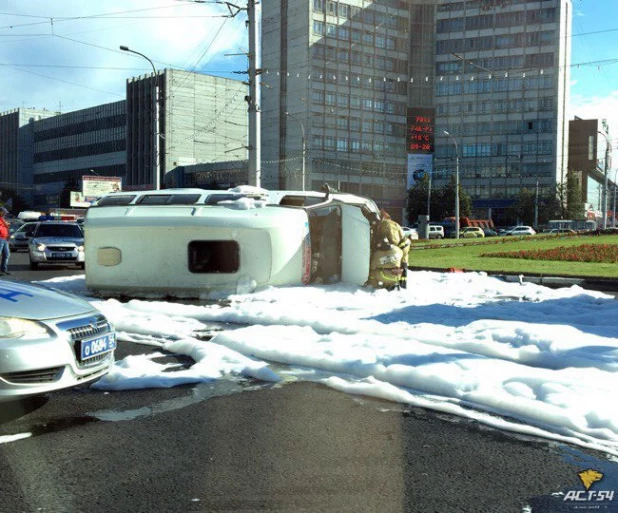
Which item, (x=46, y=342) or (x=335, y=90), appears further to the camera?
(x=335, y=90)

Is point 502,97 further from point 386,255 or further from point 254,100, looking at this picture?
point 386,255

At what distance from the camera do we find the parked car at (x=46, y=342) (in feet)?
14.3

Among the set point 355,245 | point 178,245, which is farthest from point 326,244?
point 178,245

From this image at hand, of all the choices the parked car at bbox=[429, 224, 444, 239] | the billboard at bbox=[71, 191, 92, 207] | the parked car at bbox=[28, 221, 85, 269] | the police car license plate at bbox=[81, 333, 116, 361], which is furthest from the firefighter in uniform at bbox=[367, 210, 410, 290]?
the billboard at bbox=[71, 191, 92, 207]

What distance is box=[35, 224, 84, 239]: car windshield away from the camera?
2117 cm

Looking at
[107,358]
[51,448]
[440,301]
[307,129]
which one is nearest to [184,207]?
[440,301]

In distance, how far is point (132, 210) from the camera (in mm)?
12195

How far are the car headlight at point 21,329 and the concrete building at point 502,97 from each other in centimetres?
8647

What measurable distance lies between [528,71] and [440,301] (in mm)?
82883

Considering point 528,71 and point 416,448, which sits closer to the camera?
point 416,448

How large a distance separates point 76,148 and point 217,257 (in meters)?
103

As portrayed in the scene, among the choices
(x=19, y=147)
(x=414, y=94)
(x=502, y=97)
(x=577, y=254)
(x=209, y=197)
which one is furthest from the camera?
(x=19, y=147)

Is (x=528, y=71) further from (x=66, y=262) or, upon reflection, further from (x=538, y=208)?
(x=66, y=262)

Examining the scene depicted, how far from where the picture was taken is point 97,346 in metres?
5.04
